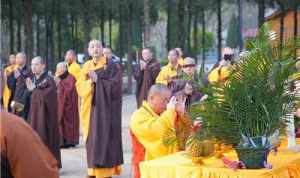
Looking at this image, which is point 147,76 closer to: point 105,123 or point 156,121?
point 105,123

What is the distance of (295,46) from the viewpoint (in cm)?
528

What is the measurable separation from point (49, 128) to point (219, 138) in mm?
5823

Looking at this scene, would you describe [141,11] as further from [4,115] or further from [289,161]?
[4,115]

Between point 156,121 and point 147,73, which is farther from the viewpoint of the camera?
point 147,73

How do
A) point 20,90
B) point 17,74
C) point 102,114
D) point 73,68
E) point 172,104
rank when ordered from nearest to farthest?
point 172,104, point 102,114, point 20,90, point 17,74, point 73,68

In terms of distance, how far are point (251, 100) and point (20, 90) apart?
6.84m

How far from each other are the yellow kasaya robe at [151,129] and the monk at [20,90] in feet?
14.2

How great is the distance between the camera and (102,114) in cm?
998

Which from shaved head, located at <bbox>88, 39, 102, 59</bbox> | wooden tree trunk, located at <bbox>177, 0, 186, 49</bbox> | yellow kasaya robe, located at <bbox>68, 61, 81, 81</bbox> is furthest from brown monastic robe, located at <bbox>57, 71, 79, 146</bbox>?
wooden tree trunk, located at <bbox>177, 0, 186, 49</bbox>

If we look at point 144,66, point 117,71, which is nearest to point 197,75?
point 117,71

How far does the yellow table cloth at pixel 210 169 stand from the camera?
4926mm

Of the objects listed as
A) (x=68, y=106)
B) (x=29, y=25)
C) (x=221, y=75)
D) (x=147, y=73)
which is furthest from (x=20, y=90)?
(x=29, y=25)

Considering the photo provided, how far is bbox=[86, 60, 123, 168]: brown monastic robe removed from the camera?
988 cm

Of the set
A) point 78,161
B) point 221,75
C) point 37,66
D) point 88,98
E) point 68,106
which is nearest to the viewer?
point 221,75
